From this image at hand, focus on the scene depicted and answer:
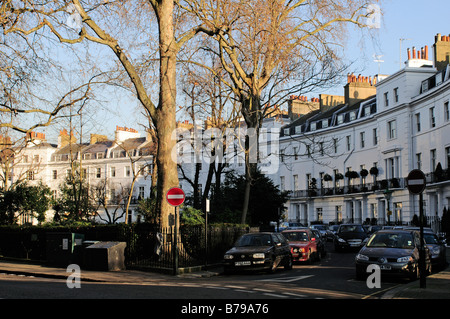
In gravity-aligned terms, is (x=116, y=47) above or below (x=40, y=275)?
above

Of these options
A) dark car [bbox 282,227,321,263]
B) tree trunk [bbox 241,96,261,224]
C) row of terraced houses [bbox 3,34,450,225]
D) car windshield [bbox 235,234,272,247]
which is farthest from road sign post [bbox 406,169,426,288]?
row of terraced houses [bbox 3,34,450,225]

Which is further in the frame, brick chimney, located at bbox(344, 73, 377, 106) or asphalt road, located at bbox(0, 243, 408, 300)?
brick chimney, located at bbox(344, 73, 377, 106)

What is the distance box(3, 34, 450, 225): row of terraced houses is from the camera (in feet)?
176

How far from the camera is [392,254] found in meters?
17.1

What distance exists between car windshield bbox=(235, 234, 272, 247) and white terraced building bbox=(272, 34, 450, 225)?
983 inches

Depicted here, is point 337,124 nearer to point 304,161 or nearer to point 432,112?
point 304,161

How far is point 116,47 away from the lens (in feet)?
69.7

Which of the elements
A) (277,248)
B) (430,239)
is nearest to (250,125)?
(277,248)

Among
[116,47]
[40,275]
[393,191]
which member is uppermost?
[116,47]

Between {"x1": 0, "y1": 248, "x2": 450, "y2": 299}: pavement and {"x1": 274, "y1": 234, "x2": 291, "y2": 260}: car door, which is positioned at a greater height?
{"x1": 274, "y1": 234, "x2": 291, "y2": 260}: car door

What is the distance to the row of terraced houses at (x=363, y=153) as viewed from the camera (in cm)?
5359

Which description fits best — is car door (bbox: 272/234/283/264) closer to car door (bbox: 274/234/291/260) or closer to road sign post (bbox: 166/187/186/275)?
car door (bbox: 274/234/291/260)

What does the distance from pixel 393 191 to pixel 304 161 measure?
59.1ft
